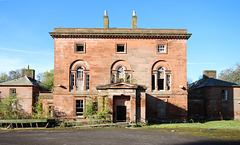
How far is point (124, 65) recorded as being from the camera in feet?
86.4

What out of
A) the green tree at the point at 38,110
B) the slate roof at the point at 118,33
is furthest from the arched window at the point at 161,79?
the green tree at the point at 38,110

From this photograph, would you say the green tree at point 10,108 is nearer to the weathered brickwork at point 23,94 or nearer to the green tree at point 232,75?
the weathered brickwork at point 23,94

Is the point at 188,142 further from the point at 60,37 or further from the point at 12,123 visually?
the point at 60,37

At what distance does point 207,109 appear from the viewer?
95.6 feet

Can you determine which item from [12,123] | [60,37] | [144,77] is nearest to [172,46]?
[144,77]

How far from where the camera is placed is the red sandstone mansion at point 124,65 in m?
25.9

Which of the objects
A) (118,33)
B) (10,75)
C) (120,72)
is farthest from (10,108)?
(10,75)

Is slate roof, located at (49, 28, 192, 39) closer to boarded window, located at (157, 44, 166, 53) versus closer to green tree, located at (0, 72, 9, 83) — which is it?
boarded window, located at (157, 44, 166, 53)

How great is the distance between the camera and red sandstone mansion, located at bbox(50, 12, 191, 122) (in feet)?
85.1

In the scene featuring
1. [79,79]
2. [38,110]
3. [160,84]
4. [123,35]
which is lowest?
[38,110]

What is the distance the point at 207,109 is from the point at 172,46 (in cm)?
997

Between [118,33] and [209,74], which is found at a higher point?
[118,33]

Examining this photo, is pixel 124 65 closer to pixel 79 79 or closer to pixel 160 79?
pixel 160 79

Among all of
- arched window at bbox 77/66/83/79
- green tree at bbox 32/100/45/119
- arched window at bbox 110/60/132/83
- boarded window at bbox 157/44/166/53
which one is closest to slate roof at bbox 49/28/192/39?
boarded window at bbox 157/44/166/53
